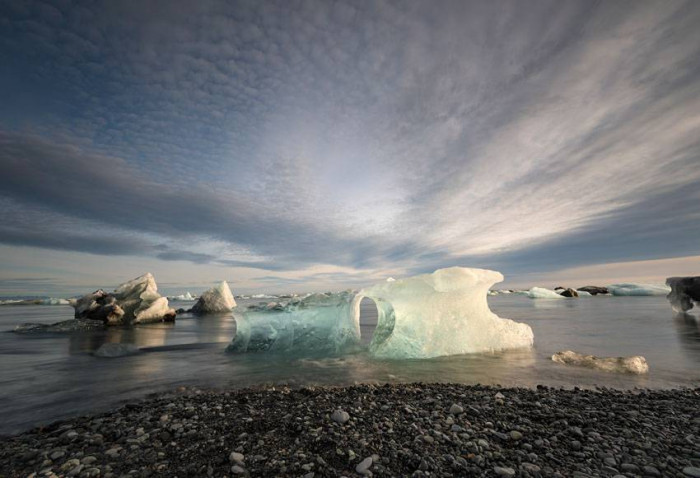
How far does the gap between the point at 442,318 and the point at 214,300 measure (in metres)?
25.4

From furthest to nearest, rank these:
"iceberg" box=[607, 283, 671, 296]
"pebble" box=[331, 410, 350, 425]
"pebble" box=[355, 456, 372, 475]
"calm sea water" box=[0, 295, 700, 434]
A: 1. "iceberg" box=[607, 283, 671, 296]
2. "calm sea water" box=[0, 295, 700, 434]
3. "pebble" box=[331, 410, 350, 425]
4. "pebble" box=[355, 456, 372, 475]

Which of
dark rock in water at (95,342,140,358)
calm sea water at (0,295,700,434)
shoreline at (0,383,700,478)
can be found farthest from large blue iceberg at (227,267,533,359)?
shoreline at (0,383,700,478)

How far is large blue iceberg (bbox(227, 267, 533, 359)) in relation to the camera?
915cm

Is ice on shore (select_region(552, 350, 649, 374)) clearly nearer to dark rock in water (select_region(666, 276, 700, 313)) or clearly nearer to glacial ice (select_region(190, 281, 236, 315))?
dark rock in water (select_region(666, 276, 700, 313))

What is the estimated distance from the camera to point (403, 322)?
31.3ft

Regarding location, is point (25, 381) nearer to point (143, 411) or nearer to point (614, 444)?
point (143, 411)

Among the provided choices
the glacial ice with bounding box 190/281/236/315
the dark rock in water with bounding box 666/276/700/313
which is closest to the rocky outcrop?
the glacial ice with bounding box 190/281/236/315

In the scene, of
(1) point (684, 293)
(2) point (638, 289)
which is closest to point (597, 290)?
(2) point (638, 289)

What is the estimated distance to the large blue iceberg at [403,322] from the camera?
9.15 m

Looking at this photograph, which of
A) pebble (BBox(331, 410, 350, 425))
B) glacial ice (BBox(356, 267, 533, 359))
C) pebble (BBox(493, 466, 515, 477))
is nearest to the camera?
pebble (BBox(493, 466, 515, 477))

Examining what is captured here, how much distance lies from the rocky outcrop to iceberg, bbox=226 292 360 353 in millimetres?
13044

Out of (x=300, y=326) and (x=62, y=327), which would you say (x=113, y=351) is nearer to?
(x=300, y=326)

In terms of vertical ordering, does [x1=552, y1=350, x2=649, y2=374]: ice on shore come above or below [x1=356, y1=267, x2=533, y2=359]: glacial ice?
below

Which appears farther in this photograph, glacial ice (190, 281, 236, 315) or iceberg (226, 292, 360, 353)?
glacial ice (190, 281, 236, 315)
